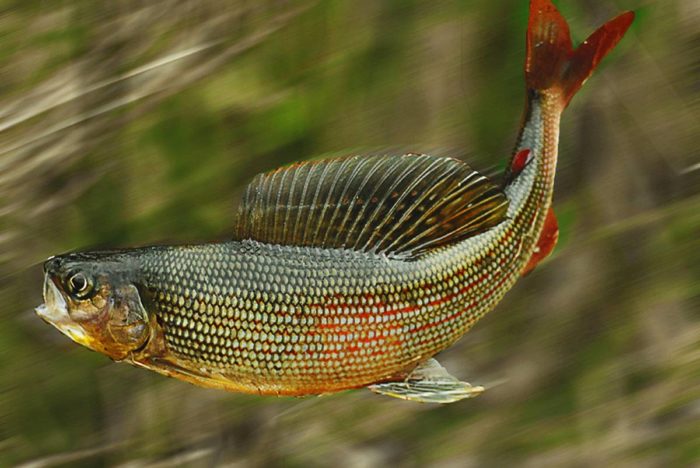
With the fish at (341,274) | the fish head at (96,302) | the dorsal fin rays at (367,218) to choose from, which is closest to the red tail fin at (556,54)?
the fish at (341,274)

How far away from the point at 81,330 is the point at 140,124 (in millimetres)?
301

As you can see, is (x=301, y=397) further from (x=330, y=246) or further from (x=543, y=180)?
(x=543, y=180)

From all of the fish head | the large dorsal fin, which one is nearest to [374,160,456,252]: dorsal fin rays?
the large dorsal fin

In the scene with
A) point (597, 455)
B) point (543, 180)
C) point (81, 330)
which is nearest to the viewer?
point (81, 330)

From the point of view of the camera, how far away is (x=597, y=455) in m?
1.18

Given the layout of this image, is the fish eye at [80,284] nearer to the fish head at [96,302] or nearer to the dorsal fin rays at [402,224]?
the fish head at [96,302]

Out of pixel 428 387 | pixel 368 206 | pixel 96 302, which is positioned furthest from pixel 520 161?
pixel 96 302

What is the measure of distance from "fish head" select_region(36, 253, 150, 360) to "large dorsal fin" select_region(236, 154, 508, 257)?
0.16 meters

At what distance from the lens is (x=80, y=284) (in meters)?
0.95

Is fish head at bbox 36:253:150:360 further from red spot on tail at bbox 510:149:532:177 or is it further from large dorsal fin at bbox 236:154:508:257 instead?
red spot on tail at bbox 510:149:532:177

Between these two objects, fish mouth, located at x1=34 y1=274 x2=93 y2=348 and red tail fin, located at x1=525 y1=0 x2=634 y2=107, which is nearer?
fish mouth, located at x1=34 y1=274 x2=93 y2=348

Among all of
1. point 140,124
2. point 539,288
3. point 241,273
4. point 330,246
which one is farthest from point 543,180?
point 140,124

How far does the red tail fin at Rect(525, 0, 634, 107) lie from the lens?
42.1 inches

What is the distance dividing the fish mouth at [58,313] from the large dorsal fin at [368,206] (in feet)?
0.76
